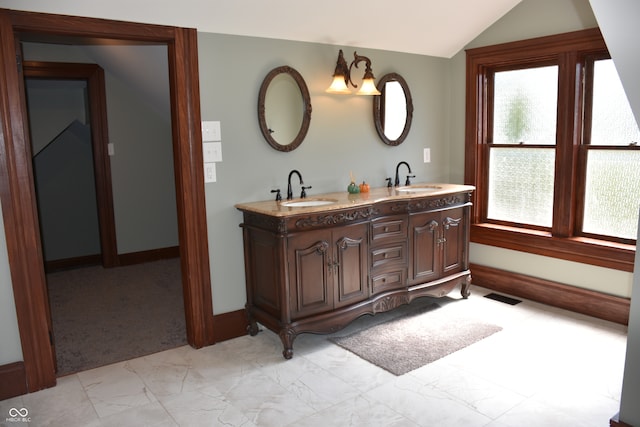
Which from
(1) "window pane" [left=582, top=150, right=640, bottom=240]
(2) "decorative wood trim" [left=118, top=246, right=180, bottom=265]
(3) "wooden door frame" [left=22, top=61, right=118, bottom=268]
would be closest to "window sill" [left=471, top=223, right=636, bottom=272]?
(1) "window pane" [left=582, top=150, right=640, bottom=240]

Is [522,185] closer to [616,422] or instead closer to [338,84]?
[338,84]

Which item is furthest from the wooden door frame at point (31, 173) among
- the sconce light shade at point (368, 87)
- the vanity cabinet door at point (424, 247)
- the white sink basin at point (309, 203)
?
the vanity cabinet door at point (424, 247)

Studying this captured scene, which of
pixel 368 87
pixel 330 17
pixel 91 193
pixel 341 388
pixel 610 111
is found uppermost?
pixel 330 17

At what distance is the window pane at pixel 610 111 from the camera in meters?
3.45

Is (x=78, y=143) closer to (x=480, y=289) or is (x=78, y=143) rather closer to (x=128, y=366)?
(x=128, y=366)

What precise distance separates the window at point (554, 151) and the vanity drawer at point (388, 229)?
45.3 inches

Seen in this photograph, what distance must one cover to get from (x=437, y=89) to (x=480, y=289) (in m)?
1.79

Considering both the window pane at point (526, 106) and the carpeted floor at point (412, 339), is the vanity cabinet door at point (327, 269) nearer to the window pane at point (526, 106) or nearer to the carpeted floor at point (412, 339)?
the carpeted floor at point (412, 339)

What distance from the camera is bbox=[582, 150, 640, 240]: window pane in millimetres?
3461

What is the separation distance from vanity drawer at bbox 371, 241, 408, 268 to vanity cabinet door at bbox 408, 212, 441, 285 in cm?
8

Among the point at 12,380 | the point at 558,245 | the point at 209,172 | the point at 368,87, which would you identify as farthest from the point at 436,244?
the point at 12,380

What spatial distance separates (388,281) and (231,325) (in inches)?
44.3

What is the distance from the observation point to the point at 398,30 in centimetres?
379

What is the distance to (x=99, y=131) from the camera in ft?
16.7
